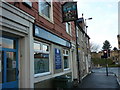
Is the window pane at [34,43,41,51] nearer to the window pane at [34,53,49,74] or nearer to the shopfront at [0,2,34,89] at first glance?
the window pane at [34,53,49,74]

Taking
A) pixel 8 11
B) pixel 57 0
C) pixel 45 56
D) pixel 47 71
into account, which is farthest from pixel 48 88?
pixel 57 0

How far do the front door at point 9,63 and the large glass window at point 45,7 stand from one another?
8.12ft

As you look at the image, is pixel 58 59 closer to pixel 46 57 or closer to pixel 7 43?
pixel 46 57

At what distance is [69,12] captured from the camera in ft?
29.3

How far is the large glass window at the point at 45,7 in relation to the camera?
711 cm

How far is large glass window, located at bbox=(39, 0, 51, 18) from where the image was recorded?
7.11 m

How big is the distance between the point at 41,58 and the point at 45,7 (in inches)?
103

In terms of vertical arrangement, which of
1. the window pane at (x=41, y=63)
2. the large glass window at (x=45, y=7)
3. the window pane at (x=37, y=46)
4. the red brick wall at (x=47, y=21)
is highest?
the large glass window at (x=45, y=7)

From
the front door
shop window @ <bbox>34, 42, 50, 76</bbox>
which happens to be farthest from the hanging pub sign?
the front door

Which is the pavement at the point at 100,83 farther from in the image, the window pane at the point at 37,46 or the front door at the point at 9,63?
the front door at the point at 9,63

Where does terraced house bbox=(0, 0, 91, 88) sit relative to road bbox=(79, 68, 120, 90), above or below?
above

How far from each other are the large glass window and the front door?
2476 millimetres

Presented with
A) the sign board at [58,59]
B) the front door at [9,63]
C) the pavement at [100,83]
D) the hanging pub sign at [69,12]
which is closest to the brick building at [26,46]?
the front door at [9,63]

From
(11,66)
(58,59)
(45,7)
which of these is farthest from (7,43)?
(58,59)
